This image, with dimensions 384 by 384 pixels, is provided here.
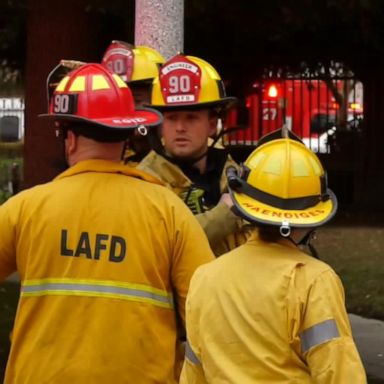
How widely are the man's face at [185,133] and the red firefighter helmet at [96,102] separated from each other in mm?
727

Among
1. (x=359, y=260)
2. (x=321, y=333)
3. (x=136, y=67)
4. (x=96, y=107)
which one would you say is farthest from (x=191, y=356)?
(x=359, y=260)

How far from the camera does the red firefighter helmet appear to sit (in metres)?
3.39

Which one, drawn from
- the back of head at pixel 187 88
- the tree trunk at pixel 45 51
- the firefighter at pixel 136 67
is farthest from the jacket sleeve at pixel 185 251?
the tree trunk at pixel 45 51

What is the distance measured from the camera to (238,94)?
55.0ft

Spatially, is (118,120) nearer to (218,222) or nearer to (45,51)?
(218,222)

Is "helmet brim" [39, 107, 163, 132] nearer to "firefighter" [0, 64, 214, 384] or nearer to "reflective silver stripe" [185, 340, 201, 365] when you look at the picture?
"firefighter" [0, 64, 214, 384]

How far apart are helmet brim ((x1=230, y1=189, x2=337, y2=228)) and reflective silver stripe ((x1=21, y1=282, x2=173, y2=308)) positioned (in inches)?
18.7

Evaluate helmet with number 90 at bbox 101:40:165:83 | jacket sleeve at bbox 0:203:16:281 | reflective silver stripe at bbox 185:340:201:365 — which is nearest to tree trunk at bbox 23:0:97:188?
helmet with number 90 at bbox 101:40:165:83

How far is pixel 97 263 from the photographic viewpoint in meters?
3.30

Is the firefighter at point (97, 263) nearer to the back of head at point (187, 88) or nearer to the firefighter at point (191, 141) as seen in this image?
the firefighter at point (191, 141)

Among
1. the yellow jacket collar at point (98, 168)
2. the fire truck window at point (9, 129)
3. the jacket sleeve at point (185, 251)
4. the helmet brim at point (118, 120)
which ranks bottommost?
the fire truck window at point (9, 129)

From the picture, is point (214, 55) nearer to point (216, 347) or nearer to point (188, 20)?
point (188, 20)

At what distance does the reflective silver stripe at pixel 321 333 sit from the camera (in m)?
2.76

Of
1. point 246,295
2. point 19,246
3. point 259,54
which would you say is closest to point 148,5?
point 19,246
